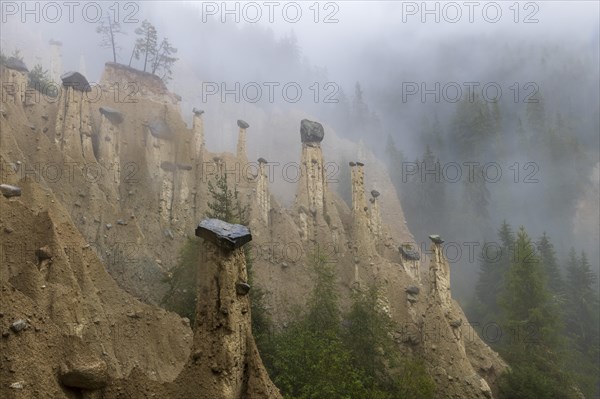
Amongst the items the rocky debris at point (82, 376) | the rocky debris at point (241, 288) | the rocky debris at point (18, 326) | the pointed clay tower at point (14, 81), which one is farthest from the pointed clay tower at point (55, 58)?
the rocky debris at point (241, 288)

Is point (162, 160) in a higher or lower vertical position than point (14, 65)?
lower

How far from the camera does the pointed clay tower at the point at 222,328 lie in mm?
9484

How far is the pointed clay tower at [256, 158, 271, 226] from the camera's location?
30875 millimetres

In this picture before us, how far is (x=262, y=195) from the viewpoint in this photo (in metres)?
31.3

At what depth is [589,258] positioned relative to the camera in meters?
64.0

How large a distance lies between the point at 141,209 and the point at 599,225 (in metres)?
65.9

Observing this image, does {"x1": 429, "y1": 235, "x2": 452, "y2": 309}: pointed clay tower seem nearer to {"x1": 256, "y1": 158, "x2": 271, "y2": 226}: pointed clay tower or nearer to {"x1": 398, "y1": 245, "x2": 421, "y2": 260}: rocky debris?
{"x1": 398, "y1": 245, "x2": 421, "y2": 260}: rocky debris

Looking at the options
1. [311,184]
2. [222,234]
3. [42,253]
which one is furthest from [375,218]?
[222,234]

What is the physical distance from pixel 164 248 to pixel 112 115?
31.1 ft

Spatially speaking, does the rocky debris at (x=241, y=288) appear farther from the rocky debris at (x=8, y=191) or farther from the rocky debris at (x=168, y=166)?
the rocky debris at (x=168, y=166)

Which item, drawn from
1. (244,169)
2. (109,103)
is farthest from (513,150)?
(109,103)

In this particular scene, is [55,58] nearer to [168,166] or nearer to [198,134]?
[198,134]

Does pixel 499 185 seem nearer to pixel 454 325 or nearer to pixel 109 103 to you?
pixel 454 325

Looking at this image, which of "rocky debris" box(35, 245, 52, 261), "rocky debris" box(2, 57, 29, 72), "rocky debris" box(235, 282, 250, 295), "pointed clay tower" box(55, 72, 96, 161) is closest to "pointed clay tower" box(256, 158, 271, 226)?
"pointed clay tower" box(55, 72, 96, 161)
